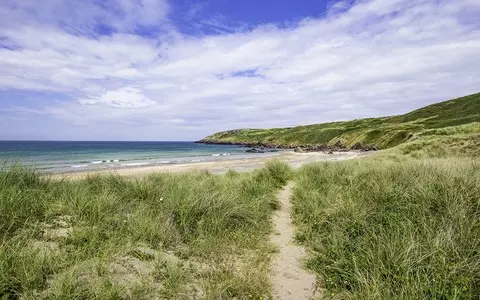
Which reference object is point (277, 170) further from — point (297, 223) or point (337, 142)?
point (337, 142)

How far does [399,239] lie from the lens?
430 centimetres

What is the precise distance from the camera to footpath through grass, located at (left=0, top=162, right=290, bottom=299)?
11.5 feet

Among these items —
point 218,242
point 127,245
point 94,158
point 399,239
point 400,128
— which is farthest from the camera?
point 400,128

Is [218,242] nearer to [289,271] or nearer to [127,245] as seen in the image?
[289,271]

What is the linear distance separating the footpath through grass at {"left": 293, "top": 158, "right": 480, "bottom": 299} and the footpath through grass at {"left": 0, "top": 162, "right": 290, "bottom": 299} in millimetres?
1107

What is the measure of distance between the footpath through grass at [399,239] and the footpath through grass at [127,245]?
3.63ft

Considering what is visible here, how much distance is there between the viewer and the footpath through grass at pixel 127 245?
11.5 feet

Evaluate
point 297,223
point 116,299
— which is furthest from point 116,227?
point 297,223

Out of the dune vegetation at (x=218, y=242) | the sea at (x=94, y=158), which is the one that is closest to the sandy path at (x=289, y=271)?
the dune vegetation at (x=218, y=242)

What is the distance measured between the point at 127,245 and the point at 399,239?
4168mm

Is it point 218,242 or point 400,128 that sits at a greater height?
point 400,128

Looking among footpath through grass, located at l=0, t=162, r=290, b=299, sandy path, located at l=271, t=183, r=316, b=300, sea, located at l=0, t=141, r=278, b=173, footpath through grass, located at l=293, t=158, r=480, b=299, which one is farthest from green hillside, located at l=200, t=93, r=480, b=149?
footpath through grass, located at l=0, t=162, r=290, b=299

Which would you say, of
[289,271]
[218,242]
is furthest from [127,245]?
[289,271]

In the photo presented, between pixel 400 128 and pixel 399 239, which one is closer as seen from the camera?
pixel 399 239
